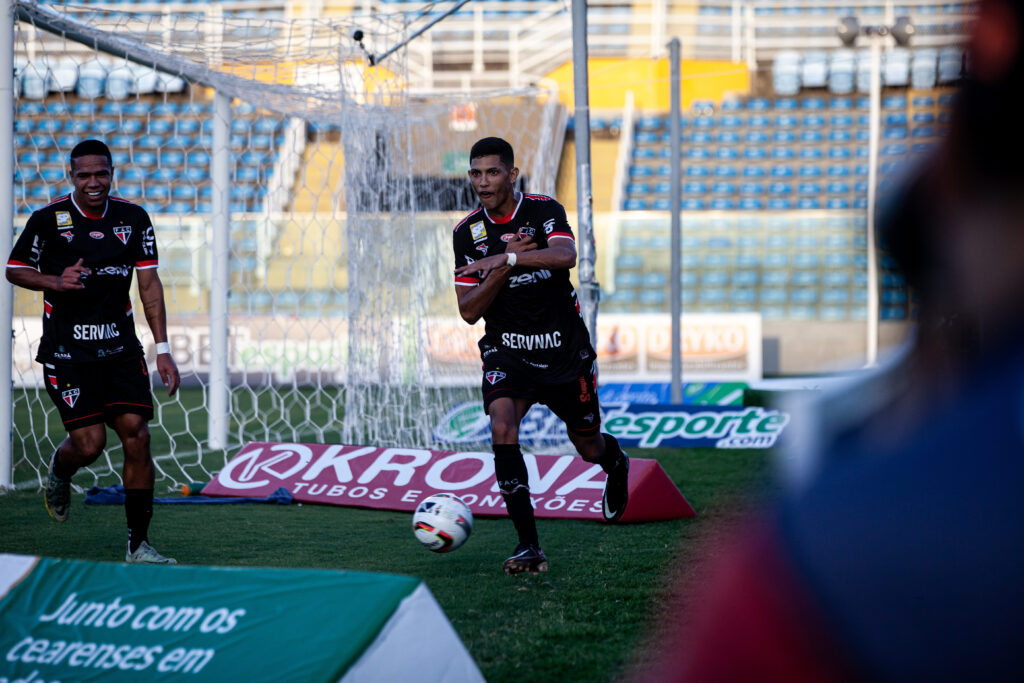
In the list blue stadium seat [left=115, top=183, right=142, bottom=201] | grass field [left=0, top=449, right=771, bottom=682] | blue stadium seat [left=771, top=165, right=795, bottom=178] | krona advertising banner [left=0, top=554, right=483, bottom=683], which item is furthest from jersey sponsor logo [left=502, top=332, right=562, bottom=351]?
blue stadium seat [left=771, top=165, right=795, bottom=178]

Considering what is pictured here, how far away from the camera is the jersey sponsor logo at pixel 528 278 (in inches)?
191

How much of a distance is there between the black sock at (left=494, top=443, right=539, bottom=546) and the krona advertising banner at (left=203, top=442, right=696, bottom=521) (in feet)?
4.05

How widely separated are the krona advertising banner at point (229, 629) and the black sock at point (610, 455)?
9.00 feet

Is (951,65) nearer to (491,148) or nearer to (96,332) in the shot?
(491,148)

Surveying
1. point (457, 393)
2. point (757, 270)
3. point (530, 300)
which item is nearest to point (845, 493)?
point (530, 300)

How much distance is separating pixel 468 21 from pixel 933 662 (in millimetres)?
25665

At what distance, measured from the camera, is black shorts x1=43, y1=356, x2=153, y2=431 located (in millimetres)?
4879

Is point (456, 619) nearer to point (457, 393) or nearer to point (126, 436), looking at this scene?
point (126, 436)

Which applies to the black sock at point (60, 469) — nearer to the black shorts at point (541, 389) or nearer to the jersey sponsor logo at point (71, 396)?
the jersey sponsor logo at point (71, 396)

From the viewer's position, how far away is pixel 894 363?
0.74m

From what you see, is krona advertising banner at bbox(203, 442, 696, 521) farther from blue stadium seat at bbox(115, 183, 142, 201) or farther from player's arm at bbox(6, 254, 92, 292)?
blue stadium seat at bbox(115, 183, 142, 201)

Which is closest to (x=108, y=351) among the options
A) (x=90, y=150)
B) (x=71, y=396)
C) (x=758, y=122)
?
(x=71, y=396)

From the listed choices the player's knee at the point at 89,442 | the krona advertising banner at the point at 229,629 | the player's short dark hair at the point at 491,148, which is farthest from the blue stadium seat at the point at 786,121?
→ the krona advertising banner at the point at 229,629

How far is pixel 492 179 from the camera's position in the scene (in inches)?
185
